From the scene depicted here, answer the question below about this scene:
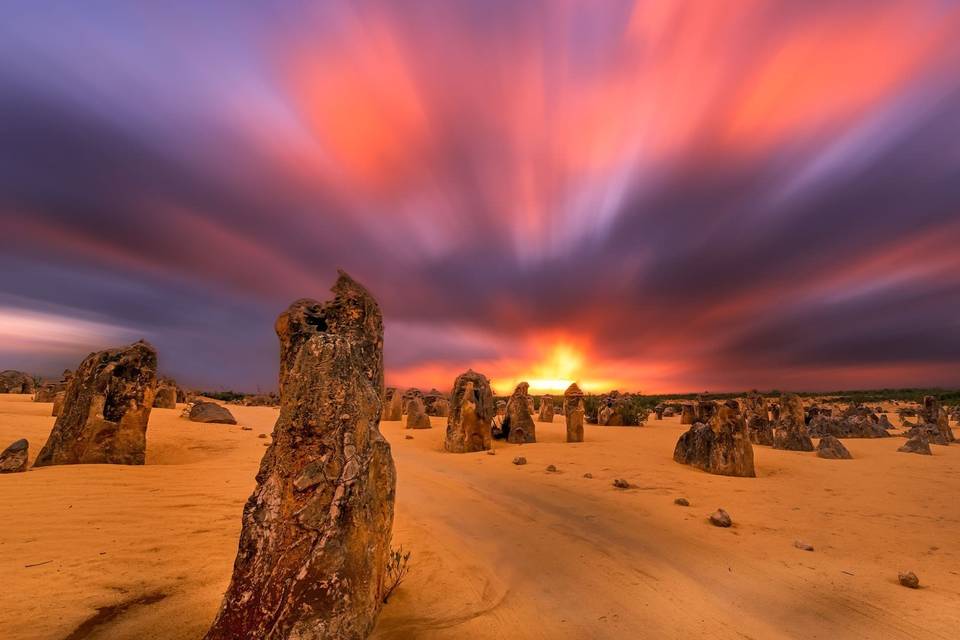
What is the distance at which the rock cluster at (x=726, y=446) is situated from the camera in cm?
1056

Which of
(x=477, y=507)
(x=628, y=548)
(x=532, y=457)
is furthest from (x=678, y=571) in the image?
(x=532, y=457)

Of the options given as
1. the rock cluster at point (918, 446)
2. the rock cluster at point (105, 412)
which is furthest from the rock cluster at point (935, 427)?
the rock cluster at point (105, 412)

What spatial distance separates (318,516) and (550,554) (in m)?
3.38

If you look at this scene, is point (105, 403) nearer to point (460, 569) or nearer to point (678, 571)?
point (460, 569)

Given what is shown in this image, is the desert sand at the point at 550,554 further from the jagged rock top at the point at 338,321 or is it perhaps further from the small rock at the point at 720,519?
the jagged rock top at the point at 338,321

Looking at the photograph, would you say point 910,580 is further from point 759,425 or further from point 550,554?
point 759,425

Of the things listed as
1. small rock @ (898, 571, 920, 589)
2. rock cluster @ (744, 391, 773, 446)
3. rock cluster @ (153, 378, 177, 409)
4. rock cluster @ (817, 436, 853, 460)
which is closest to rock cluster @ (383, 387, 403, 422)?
rock cluster @ (153, 378, 177, 409)

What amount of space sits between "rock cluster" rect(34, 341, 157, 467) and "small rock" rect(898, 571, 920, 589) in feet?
44.1

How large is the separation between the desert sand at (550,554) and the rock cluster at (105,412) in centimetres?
76

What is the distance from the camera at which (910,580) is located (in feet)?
15.5

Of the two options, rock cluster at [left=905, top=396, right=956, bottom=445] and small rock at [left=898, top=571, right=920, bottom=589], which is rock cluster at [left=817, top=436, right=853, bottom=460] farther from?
small rock at [left=898, top=571, right=920, bottom=589]

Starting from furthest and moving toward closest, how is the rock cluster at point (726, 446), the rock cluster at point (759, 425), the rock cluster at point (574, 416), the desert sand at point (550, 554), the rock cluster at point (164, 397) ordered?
1. the rock cluster at point (164, 397)
2. the rock cluster at point (759, 425)
3. the rock cluster at point (574, 416)
4. the rock cluster at point (726, 446)
5. the desert sand at point (550, 554)

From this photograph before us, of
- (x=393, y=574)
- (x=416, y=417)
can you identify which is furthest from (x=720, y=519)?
(x=416, y=417)

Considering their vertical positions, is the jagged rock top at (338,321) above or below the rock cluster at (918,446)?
above
